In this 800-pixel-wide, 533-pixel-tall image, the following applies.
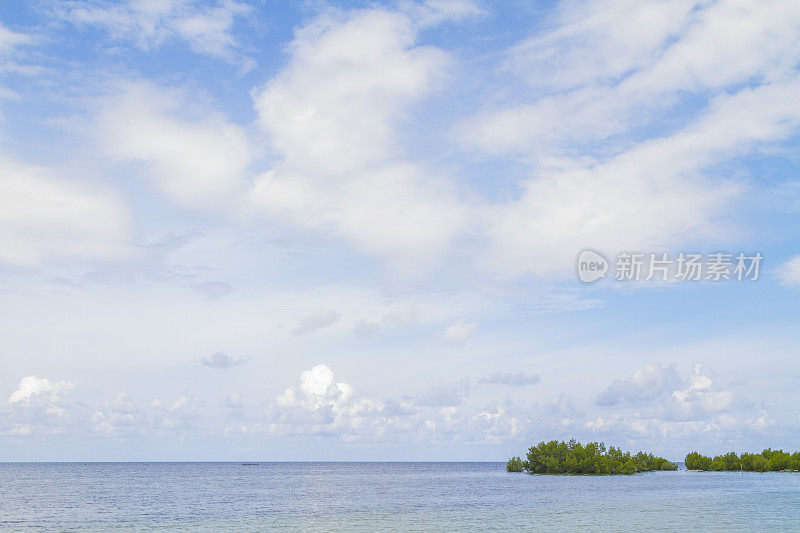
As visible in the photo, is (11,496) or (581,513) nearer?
(581,513)

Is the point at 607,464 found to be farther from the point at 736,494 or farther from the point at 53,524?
the point at 53,524

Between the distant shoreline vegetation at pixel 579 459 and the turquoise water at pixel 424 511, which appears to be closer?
the turquoise water at pixel 424 511

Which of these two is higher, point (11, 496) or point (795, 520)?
point (795, 520)

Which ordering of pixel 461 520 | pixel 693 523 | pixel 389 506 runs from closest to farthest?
pixel 693 523
pixel 461 520
pixel 389 506

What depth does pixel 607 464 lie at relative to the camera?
607ft

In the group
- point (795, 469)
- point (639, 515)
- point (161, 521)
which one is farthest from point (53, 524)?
point (795, 469)

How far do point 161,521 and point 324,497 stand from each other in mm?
44861

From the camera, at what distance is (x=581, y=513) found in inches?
3206

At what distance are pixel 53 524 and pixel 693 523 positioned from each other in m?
71.1

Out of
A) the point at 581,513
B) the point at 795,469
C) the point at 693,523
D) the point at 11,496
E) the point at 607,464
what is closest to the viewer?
the point at 693,523

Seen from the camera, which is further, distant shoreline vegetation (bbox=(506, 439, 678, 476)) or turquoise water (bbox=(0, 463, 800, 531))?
distant shoreline vegetation (bbox=(506, 439, 678, 476))

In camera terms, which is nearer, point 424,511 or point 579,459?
point 424,511

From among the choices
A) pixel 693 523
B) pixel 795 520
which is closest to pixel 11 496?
pixel 693 523

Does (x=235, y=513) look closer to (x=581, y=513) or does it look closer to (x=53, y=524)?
(x=53, y=524)
